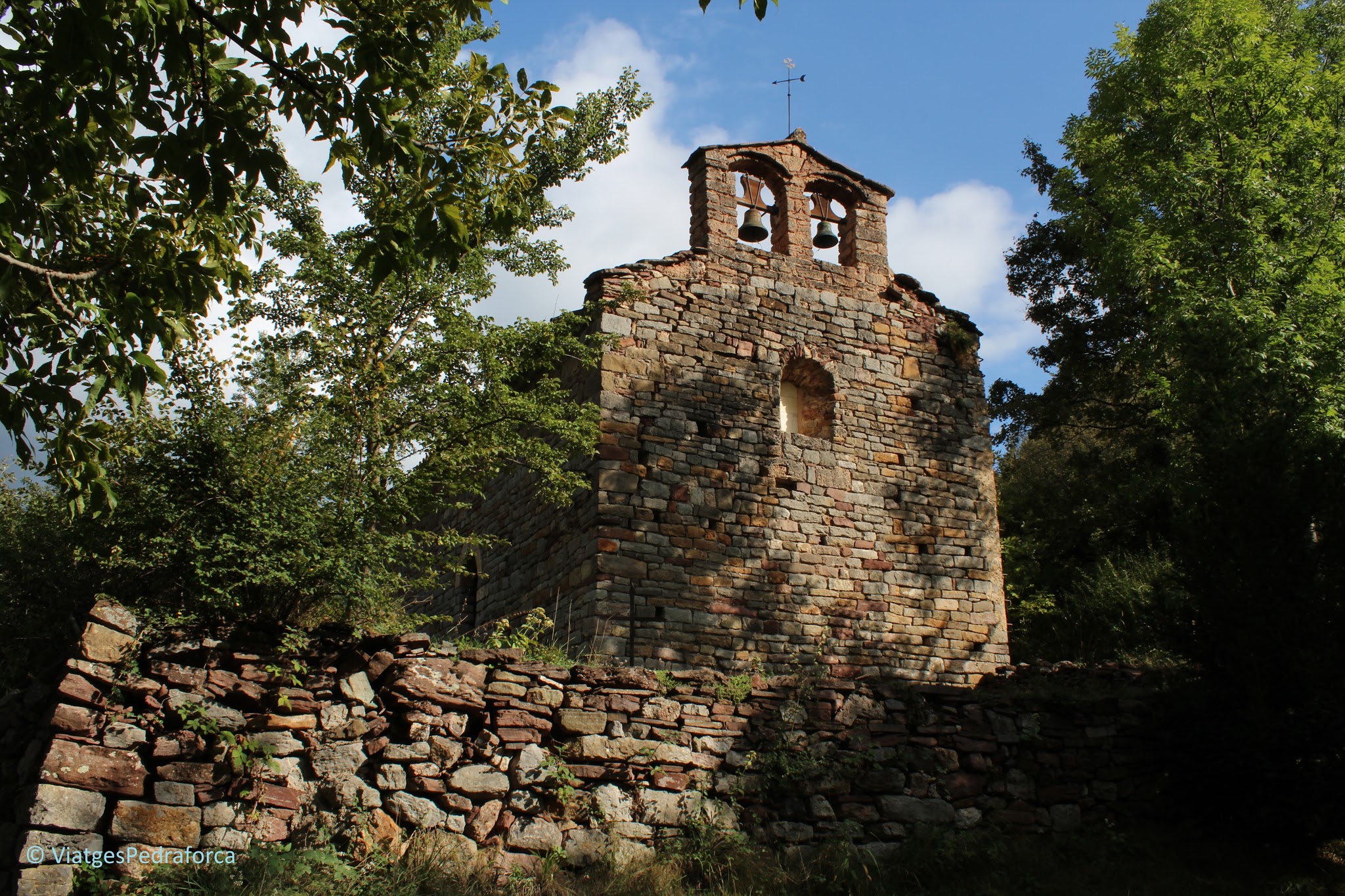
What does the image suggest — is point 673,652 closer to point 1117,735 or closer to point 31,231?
point 1117,735

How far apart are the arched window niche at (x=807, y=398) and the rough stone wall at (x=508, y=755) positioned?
4.03 m

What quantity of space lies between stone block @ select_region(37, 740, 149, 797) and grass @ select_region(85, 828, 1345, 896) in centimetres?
59

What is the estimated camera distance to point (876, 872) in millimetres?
7297

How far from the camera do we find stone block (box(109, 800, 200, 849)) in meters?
5.52

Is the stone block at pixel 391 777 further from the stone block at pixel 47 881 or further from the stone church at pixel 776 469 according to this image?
the stone church at pixel 776 469

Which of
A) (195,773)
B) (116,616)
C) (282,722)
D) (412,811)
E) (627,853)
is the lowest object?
(627,853)

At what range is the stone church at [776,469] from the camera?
1012cm

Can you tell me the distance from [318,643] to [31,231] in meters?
3.03

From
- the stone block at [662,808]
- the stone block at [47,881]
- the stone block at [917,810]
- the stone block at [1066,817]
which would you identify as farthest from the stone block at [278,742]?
the stone block at [1066,817]

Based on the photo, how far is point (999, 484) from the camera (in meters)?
19.9

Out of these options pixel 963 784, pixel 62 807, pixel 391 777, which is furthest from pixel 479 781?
pixel 963 784

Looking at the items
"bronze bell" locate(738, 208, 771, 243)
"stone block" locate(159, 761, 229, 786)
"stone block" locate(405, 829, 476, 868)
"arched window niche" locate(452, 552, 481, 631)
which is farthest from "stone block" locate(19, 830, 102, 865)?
"bronze bell" locate(738, 208, 771, 243)

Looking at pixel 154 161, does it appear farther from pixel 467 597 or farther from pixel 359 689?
pixel 467 597

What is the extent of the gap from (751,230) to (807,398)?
2.16 m
